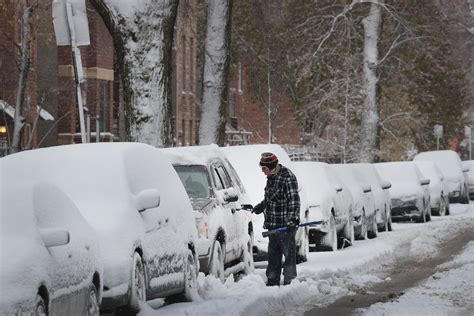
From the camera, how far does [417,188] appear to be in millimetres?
38312

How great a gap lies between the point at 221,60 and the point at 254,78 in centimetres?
4409

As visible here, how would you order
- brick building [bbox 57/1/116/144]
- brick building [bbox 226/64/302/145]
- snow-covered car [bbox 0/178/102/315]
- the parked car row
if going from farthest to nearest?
brick building [bbox 226/64/302/145], brick building [bbox 57/1/116/144], the parked car row, snow-covered car [bbox 0/178/102/315]

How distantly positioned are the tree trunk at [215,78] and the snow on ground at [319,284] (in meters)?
4.15

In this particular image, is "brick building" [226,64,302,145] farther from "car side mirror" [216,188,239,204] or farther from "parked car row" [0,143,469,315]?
"car side mirror" [216,188,239,204]

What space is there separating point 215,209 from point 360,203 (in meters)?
12.1

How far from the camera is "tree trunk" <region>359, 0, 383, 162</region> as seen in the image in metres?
49.3

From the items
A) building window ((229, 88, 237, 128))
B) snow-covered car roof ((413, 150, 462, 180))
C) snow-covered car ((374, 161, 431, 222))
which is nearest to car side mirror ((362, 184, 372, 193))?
snow-covered car ((374, 161, 431, 222))

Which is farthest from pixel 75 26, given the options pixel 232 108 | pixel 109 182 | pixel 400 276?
pixel 232 108

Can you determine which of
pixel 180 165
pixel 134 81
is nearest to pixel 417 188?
pixel 134 81

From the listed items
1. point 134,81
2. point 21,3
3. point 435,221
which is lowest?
point 435,221

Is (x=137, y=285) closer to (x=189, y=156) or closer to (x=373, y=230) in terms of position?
(x=189, y=156)

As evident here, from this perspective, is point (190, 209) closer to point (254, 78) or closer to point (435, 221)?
point (435, 221)

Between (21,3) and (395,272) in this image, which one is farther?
(21,3)

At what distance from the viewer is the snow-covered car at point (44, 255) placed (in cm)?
995
